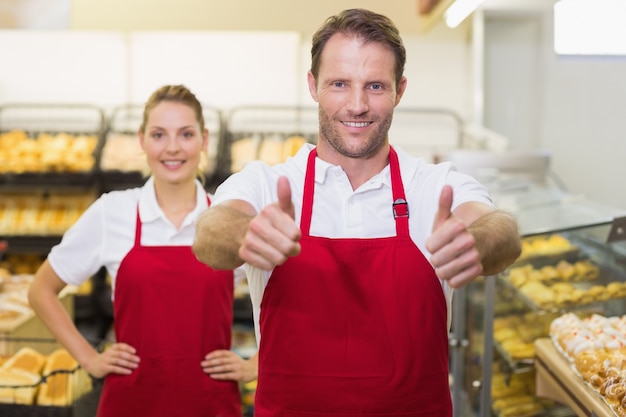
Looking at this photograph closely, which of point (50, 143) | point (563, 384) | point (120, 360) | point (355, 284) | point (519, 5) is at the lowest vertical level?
point (563, 384)

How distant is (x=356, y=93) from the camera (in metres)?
1.63

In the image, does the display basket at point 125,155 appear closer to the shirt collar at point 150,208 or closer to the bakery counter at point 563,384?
the shirt collar at point 150,208

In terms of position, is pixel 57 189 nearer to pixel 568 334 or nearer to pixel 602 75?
pixel 602 75

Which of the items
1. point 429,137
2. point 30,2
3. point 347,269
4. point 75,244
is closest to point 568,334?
point 347,269

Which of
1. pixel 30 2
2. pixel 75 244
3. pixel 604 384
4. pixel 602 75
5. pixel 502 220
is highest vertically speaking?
pixel 30 2

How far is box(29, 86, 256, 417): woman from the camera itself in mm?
2332

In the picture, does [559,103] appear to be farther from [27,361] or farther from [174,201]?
[27,361]

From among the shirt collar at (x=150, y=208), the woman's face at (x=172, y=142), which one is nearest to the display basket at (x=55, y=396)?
the shirt collar at (x=150, y=208)

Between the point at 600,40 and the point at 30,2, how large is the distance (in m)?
3.86

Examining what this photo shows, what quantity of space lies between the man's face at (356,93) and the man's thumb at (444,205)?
1.16 feet

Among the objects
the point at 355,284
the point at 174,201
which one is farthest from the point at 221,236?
the point at 174,201

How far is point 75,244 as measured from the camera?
2.46 meters

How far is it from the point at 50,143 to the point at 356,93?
3.88 metres

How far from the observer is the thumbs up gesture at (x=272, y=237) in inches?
49.9
